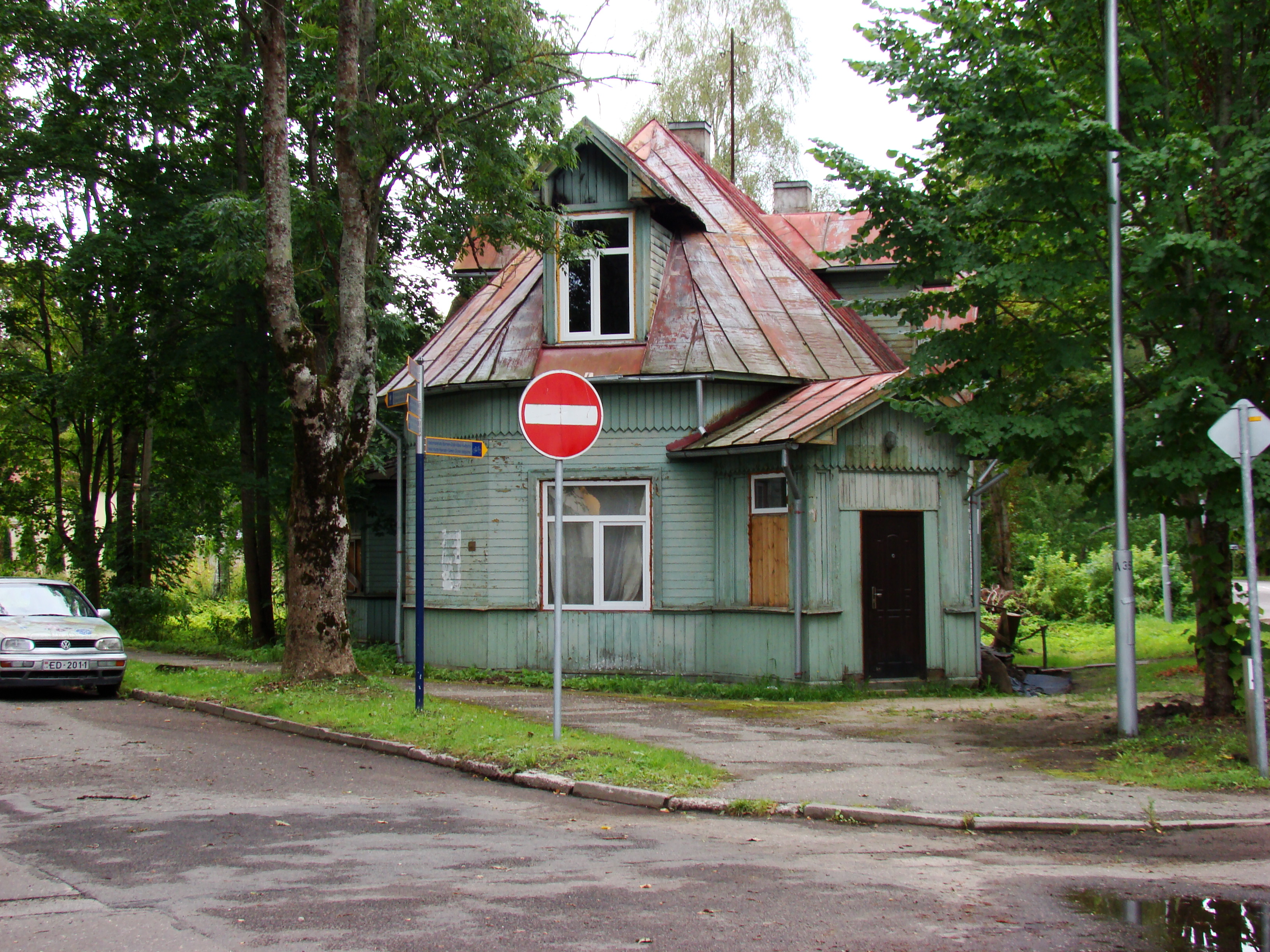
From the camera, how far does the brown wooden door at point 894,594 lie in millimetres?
14828

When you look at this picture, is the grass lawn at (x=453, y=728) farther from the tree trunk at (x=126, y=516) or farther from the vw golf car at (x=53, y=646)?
the tree trunk at (x=126, y=516)

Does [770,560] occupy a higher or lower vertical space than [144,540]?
lower

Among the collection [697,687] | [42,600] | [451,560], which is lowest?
[697,687]

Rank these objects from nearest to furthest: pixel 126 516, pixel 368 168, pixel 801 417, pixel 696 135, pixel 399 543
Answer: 1. pixel 368 168
2. pixel 801 417
3. pixel 399 543
4. pixel 696 135
5. pixel 126 516

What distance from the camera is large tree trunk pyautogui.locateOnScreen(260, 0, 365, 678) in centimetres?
1294

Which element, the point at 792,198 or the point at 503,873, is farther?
the point at 792,198

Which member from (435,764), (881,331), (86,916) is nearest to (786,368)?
(881,331)

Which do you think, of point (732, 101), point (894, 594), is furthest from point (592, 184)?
point (732, 101)

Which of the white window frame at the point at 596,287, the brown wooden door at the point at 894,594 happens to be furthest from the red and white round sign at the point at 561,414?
the white window frame at the point at 596,287

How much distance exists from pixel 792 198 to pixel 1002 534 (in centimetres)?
1105

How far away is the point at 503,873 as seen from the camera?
5.75 meters

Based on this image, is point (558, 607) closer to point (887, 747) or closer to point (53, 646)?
point (887, 747)

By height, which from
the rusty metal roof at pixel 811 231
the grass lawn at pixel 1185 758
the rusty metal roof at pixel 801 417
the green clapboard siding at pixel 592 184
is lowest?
the grass lawn at pixel 1185 758

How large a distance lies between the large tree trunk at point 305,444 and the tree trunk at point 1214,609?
9042 millimetres
